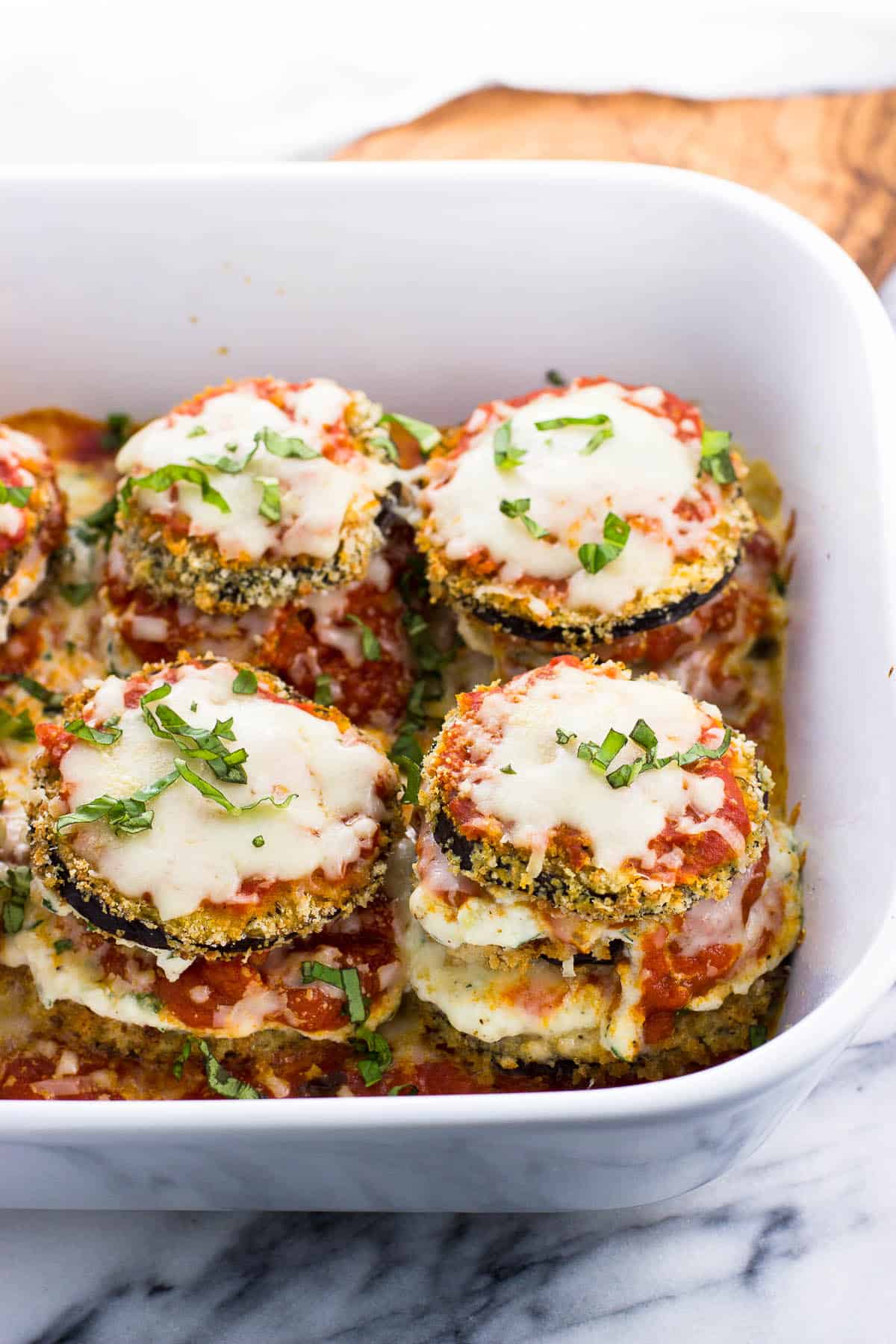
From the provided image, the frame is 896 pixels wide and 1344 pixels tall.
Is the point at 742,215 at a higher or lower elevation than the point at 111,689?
higher

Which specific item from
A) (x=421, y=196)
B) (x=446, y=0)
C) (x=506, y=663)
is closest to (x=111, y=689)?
(x=506, y=663)

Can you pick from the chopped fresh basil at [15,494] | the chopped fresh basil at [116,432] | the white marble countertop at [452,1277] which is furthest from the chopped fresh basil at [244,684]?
the chopped fresh basil at [116,432]

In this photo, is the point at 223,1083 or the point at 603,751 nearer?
the point at 603,751

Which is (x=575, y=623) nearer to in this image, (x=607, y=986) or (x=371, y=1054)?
(x=607, y=986)

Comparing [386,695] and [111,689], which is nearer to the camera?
[111,689]

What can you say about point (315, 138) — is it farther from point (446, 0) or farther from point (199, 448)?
point (199, 448)

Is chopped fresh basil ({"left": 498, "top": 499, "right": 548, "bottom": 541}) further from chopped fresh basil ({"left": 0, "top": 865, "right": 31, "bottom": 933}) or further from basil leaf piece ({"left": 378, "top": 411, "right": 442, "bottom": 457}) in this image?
chopped fresh basil ({"left": 0, "top": 865, "right": 31, "bottom": 933})

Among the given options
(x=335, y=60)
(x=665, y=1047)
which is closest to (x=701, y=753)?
(x=665, y=1047)

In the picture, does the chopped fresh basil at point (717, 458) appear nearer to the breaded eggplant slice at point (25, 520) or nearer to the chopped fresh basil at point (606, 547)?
the chopped fresh basil at point (606, 547)
